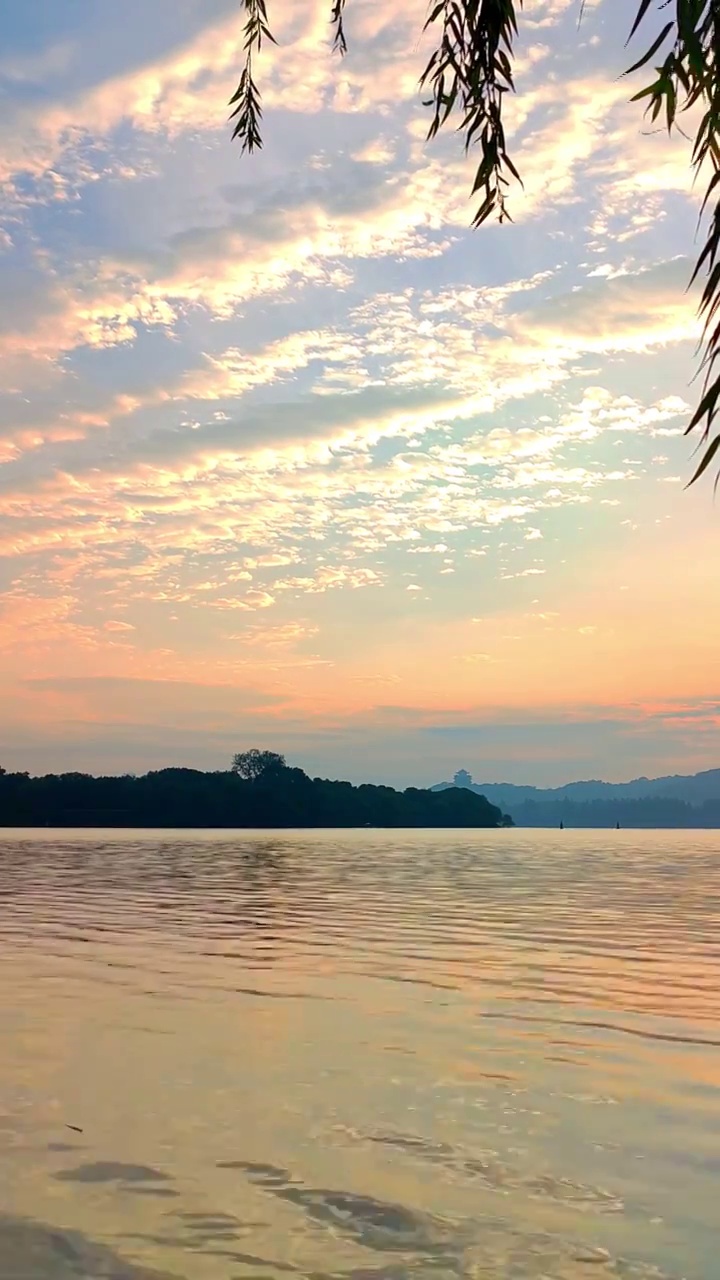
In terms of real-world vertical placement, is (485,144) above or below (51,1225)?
above

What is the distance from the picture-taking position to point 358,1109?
484 inches

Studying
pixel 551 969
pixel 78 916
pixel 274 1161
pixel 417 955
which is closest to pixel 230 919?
pixel 78 916

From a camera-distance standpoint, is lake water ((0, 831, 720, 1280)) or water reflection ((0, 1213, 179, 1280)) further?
lake water ((0, 831, 720, 1280))

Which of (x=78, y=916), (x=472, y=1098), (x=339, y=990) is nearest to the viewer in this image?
(x=472, y=1098)

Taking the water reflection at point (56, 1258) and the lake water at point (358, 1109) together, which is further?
the lake water at point (358, 1109)

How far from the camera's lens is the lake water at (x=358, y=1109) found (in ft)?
28.2

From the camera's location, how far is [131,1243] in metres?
8.52

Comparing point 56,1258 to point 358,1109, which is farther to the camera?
point 358,1109

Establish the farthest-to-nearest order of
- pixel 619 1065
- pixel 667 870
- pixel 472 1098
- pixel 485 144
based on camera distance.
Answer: pixel 667 870 → pixel 619 1065 → pixel 472 1098 → pixel 485 144

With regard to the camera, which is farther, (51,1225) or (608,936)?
(608,936)

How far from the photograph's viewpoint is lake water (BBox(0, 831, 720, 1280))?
8602 mm

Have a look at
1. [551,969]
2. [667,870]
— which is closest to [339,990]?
[551,969]

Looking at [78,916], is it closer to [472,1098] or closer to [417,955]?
[417,955]

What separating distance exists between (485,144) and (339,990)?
51.7 ft
